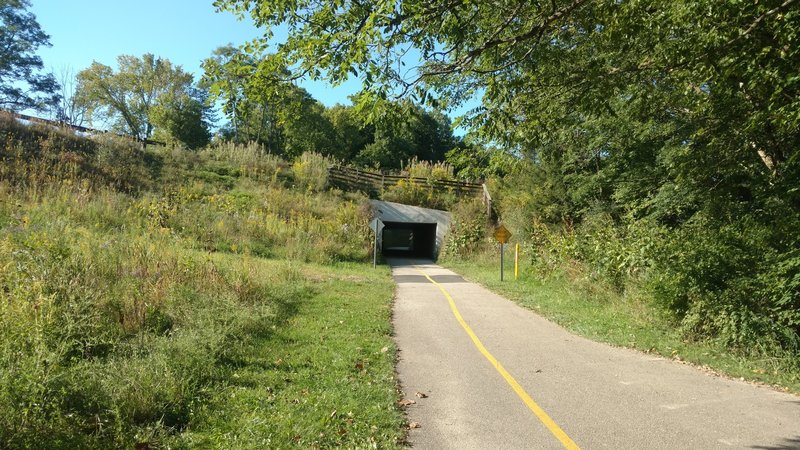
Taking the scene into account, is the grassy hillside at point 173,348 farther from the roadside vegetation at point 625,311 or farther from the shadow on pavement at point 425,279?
the roadside vegetation at point 625,311

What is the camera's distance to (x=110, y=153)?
28.7 m

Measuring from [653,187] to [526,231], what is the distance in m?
8.31

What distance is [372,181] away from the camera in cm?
3703

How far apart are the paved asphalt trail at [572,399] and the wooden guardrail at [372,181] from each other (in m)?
26.8

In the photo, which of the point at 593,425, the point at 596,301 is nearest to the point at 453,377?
the point at 593,425

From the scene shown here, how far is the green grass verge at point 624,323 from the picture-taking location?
25.2 feet

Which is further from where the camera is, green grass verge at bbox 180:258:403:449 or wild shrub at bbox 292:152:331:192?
wild shrub at bbox 292:152:331:192

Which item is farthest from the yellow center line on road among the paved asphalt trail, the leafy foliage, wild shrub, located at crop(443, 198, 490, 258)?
the leafy foliage

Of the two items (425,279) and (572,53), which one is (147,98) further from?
(572,53)

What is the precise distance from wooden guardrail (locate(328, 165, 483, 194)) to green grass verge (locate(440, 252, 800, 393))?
18987 mm

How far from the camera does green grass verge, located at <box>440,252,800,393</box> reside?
25.2ft

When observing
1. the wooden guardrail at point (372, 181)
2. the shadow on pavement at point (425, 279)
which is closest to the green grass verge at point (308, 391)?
the shadow on pavement at point (425, 279)

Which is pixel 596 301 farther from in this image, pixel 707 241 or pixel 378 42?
pixel 378 42

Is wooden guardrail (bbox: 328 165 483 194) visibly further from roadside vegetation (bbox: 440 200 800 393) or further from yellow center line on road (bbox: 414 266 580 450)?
yellow center line on road (bbox: 414 266 580 450)
